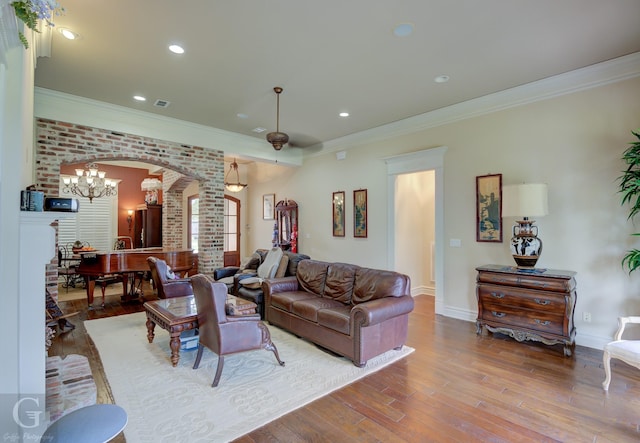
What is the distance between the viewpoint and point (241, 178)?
991 centimetres

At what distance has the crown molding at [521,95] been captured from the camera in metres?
3.57

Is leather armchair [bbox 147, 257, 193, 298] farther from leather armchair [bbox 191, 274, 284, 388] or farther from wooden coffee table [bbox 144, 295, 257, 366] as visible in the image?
leather armchair [bbox 191, 274, 284, 388]

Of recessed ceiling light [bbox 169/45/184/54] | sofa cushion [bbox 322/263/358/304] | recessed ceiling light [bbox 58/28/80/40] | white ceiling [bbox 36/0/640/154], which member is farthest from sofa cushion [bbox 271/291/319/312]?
recessed ceiling light [bbox 58/28/80/40]

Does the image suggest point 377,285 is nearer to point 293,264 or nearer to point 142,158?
point 293,264

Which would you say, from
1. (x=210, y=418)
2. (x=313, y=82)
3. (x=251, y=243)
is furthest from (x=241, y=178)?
(x=210, y=418)

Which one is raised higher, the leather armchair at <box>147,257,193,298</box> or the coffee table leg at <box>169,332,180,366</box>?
the leather armchair at <box>147,257,193,298</box>

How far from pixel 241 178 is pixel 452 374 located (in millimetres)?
8339

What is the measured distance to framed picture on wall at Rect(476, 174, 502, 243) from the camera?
4477 millimetres

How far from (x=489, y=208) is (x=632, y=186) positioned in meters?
1.54

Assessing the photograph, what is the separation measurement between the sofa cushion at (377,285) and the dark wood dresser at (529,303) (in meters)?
1.24

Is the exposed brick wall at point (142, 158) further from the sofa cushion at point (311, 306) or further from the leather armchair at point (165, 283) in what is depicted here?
the sofa cushion at point (311, 306)

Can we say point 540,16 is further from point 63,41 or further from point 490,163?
point 63,41

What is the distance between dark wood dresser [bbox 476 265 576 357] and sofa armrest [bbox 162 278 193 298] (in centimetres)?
410

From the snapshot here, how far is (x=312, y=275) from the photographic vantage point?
14.9 ft
